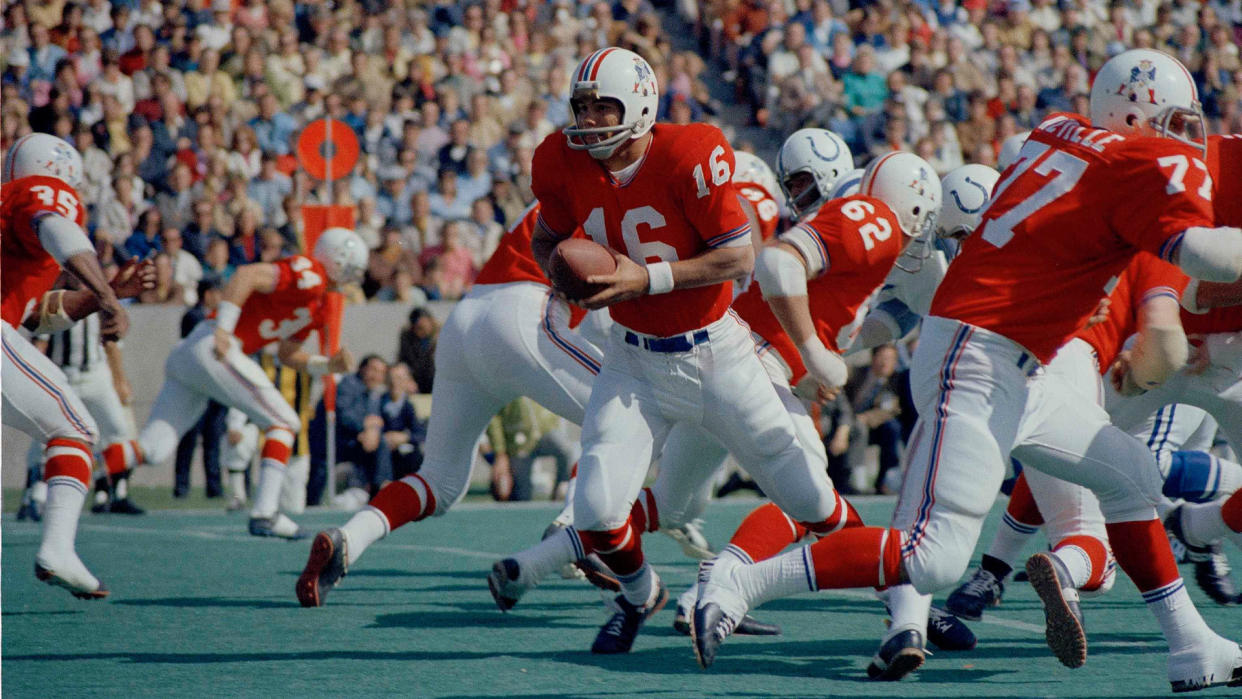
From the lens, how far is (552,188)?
16.6 ft

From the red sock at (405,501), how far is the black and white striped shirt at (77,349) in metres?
4.99

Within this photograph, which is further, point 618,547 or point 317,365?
point 317,365

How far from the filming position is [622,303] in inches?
195

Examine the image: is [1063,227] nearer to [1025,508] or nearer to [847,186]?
[1025,508]

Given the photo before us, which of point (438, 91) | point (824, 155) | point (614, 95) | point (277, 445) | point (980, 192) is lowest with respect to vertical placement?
point (277, 445)

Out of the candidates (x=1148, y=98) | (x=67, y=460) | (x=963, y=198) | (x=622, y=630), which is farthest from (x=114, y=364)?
(x=1148, y=98)

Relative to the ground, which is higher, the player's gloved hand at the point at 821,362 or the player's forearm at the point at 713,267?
the player's forearm at the point at 713,267

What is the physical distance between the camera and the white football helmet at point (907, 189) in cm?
564

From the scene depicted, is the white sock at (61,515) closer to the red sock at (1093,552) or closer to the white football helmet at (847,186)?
the white football helmet at (847,186)

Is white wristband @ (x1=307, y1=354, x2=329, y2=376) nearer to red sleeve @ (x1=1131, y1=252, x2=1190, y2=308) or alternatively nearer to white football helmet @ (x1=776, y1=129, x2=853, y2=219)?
white football helmet @ (x1=776, y1=129, x2=853, y2=219)

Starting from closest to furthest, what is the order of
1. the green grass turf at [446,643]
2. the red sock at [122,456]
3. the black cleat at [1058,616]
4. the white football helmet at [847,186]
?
the black cleat at [1058,616] → the green grass turf at [446,643] → the white football helmet at [847,186] → the red sock at [122,456]

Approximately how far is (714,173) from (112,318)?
273cm

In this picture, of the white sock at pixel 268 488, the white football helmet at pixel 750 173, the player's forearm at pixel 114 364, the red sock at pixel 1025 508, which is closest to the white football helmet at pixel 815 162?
the white football helmet at pixel 750 173

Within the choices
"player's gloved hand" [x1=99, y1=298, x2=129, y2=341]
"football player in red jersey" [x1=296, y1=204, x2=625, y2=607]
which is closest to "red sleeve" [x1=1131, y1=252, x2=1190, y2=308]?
"football player in red jersey" [x1=296, y1=204, x2=625, y2=607]
